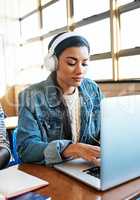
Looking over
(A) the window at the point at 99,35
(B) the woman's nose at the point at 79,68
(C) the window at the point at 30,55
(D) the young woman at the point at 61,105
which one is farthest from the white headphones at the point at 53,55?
(C) the window at the point at 30,55

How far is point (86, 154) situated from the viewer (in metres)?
1.05

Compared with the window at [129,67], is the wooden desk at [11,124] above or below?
below

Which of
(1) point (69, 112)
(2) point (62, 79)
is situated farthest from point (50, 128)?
(2) point (62, 79)

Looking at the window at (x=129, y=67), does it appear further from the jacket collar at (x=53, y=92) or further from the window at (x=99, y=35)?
the jacket collar at (x=53, y=92)

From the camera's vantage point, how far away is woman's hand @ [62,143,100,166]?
1.02m

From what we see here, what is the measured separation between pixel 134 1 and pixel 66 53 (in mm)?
2007

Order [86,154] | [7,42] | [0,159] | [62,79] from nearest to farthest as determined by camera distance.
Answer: [86,154]
[0,159]
[62,79]
[7,42]

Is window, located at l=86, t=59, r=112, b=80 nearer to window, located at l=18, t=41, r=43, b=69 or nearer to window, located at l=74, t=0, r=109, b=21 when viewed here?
window, located at l=74, t=0, r=109, b=21

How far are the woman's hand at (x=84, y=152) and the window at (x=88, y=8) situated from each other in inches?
109

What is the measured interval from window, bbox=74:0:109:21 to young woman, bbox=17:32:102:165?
2.31 metres

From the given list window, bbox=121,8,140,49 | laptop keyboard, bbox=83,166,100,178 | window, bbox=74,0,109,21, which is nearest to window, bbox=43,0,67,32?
window, bbox=74,0,109,21

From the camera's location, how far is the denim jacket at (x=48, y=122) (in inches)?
45.2

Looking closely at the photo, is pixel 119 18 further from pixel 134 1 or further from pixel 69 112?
pixel 69 112

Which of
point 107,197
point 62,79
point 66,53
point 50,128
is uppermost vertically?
point 66,53
